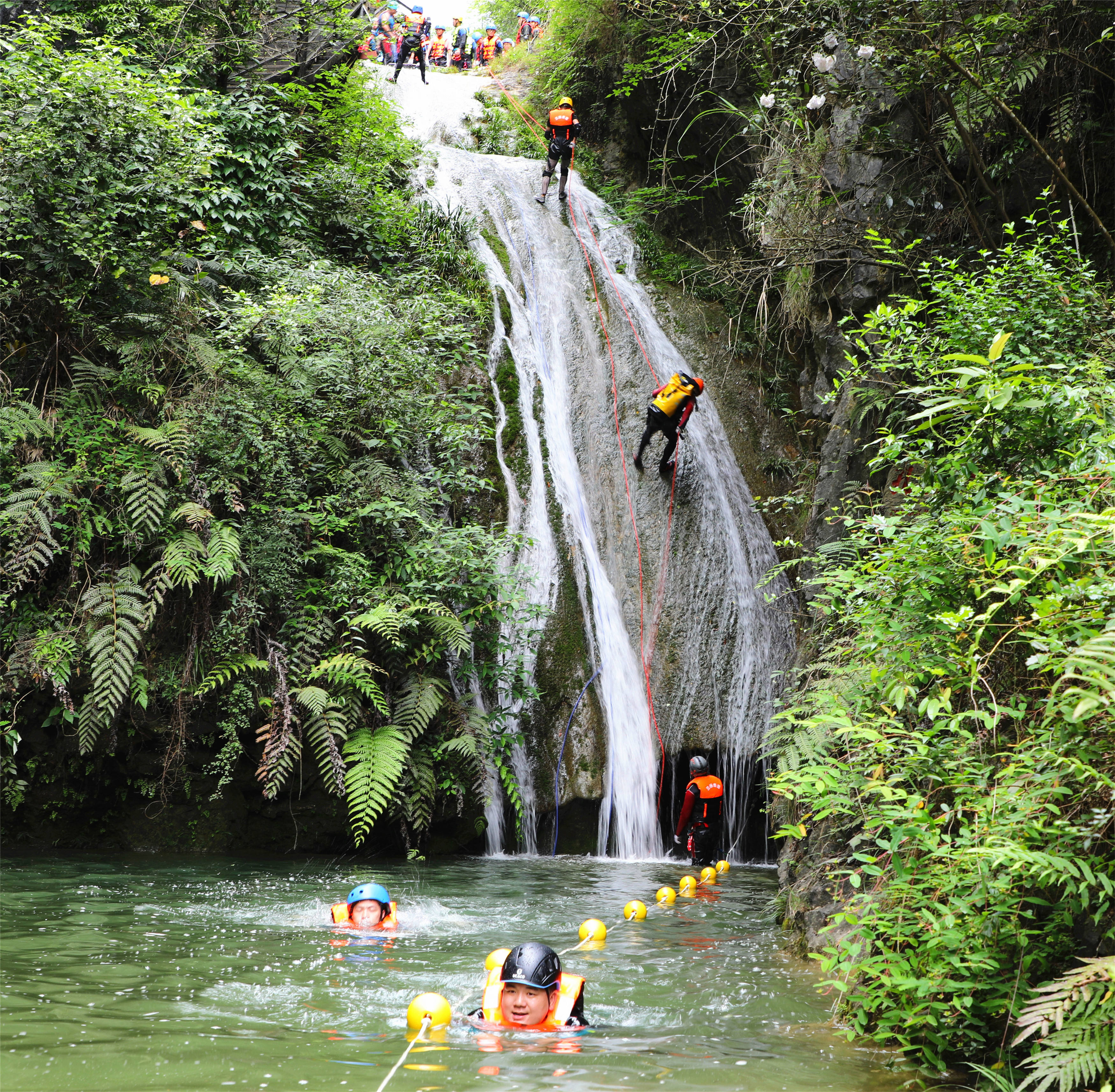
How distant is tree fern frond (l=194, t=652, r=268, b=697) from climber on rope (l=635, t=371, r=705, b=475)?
650 centimetres

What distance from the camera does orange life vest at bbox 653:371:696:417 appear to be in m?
13.0

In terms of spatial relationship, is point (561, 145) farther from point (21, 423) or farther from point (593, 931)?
point (593, 931)

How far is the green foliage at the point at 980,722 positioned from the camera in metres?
3.68

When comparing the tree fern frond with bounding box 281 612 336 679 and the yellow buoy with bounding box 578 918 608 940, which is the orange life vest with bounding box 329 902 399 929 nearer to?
the yellow buoy with bounding box 578 918 608 940

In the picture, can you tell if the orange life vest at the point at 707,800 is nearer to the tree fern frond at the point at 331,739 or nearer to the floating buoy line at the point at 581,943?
the floating buoy line at the point at 581,943

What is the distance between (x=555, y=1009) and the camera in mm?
4867

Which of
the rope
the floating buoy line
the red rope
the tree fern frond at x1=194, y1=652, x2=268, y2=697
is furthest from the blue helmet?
the red rope

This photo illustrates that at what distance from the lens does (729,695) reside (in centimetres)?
1191

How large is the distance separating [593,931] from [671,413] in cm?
808

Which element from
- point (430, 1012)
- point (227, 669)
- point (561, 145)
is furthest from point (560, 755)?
point (561, 145)

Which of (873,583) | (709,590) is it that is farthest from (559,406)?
(873,583)

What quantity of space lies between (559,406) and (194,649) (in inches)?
267

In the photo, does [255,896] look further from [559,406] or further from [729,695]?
[559,406]

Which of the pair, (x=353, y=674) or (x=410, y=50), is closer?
(x=353, y=674)
